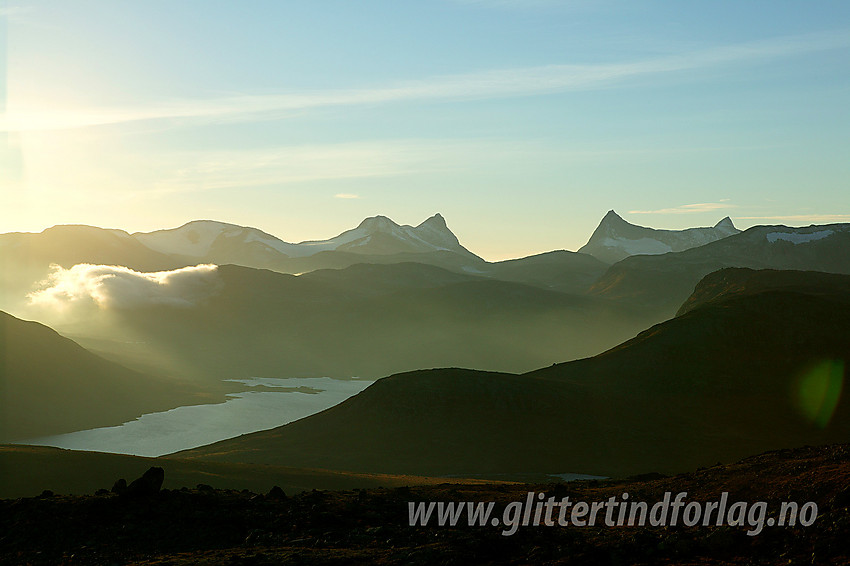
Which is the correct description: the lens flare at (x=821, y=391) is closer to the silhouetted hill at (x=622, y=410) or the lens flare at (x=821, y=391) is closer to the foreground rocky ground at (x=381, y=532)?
the silhouetted hill at (x=622, y=410)

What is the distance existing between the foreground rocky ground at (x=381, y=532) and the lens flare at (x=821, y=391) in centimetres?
10707

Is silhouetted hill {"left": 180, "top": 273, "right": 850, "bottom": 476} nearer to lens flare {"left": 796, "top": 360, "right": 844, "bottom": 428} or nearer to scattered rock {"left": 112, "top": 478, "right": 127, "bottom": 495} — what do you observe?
lens flare {"left": 796, "top": 360, "right": 844, "bottom": 428}

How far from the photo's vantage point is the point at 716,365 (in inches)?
5851

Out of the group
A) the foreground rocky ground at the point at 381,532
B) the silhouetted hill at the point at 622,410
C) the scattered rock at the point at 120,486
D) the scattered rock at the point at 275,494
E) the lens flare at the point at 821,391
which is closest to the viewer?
the foreground rocky ground at the point at 381,532

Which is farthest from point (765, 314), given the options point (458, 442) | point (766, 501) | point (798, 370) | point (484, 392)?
point (766, 501)

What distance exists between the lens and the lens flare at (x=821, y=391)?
128m

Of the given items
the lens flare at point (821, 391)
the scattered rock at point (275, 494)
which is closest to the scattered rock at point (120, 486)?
the scattered rock at point (275, 494)

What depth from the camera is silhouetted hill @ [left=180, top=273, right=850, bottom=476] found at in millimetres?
112938

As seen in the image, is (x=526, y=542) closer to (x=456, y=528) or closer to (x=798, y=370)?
(x=456, y=528)

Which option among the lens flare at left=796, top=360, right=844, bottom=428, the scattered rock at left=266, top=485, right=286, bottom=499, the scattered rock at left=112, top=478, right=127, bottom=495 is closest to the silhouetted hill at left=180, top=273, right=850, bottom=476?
the lens flare at left=796, top=360, right=844, bottom=428

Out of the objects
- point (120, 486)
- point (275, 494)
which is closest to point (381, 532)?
point (275, 494)

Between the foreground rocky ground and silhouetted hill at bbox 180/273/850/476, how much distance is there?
74761mm

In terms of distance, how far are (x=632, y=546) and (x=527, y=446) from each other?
323 ft

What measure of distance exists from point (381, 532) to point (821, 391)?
448ft
